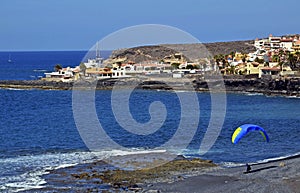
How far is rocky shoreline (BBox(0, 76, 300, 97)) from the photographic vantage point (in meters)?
71.9

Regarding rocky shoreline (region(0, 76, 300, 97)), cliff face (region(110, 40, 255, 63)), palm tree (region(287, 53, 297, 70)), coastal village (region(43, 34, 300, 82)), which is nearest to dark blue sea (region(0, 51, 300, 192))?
rocky shoreline (region(0, 76, 300, 97))

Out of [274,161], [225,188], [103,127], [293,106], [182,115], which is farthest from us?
[293,106]

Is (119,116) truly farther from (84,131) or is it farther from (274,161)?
(274,161)

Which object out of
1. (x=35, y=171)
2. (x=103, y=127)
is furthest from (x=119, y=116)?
(x=35, y=171)

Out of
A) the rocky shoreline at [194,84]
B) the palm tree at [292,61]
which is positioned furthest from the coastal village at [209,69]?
the rocky shoreline at [194,84]

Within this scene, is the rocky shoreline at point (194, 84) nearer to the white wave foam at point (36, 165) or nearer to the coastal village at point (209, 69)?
the coastal village at point (209, 69)

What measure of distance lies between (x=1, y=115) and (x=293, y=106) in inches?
1107

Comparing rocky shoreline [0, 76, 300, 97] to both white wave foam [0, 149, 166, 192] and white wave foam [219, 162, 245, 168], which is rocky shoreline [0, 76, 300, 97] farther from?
white wave foam [0, 149, 166, 192]

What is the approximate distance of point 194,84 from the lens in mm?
81125

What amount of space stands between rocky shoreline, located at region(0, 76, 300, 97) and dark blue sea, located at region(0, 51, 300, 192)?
16.4 feet

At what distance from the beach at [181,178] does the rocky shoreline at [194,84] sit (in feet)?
145

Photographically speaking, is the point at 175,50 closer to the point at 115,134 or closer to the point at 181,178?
the point at 115,134

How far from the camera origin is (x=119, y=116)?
52.0 m

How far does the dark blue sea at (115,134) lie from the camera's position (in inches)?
1097
